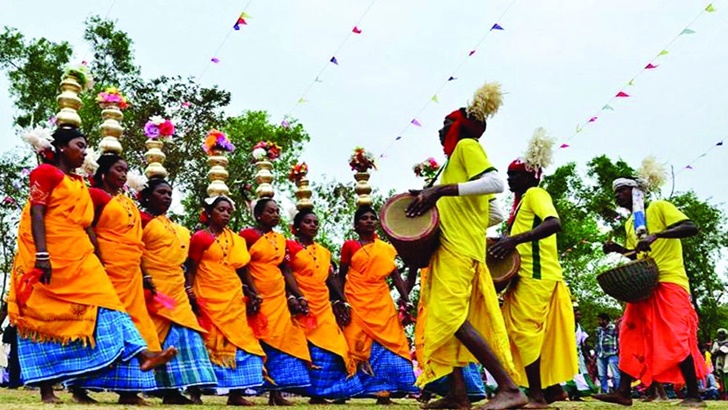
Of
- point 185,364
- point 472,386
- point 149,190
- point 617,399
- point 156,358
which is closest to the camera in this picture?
point 156,358

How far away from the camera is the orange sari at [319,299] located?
898cm

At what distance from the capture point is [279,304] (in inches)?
345

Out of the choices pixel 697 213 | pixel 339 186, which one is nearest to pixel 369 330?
pixel 339 186

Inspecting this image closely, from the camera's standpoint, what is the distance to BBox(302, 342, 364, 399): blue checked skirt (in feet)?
29.1

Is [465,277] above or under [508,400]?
above

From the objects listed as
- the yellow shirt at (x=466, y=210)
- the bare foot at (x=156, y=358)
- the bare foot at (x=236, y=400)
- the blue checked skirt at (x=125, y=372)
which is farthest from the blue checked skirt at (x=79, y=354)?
the yellow shirt at (x=466, y=210)

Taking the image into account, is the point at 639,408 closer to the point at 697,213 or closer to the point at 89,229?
the point at 89,229

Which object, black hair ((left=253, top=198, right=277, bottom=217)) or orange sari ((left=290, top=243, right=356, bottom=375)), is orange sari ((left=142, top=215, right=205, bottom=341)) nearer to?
black hair ((left=253, top=198, right=277, bottom=217))

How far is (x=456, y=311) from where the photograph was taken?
19.7ft

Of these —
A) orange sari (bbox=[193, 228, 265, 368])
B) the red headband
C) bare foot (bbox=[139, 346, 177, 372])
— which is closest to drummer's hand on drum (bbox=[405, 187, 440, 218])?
the red headband

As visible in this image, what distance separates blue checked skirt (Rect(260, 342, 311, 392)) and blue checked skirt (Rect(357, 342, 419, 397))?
2.60 ft

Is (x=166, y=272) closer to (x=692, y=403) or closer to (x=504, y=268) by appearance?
(x=504, y=268)

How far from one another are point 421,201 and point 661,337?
3117 mm

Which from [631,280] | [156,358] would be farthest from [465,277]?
[631,280]
